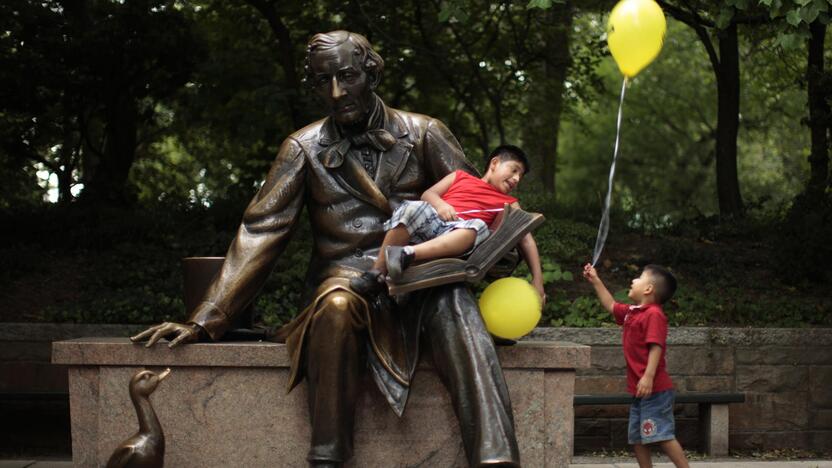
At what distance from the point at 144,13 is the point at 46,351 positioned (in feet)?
15.1

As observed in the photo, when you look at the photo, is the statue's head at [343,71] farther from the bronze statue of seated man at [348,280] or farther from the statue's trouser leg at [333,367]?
the statue's trouser leg at [333,367]

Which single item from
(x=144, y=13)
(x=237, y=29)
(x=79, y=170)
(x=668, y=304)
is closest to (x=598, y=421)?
(x=668, y=304)

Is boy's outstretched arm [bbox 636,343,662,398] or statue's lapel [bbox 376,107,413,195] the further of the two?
boy's outstretched arm [bbox 636,343,662,398]

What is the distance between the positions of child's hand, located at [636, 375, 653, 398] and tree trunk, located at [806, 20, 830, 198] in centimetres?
562

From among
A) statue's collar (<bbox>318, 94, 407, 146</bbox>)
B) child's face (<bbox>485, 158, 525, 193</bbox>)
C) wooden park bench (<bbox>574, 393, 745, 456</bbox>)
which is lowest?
wooden park bench (<bbox>574, 393, 745, 456</bbox>)

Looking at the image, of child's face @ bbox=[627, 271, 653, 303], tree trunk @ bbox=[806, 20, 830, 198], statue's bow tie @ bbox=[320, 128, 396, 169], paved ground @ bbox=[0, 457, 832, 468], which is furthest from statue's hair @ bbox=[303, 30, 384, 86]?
tree trunk @ bbox=[806, 20, 830, 198]

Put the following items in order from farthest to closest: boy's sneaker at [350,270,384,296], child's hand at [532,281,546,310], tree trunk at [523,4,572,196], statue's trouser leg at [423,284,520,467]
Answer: tree trunk at [523,4,572,196] < child's hand at [532,281,546,310] < boy's sneaker at [350,270,384,296] < statue's trouser leg at [423,284,520,467]

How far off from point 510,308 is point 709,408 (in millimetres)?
3856

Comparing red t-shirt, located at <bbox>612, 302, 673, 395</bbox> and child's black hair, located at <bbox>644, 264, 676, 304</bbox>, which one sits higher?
child's black hair, located at <bbox>644, 264, 676, 304</bbox>

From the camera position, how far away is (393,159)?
527 cm

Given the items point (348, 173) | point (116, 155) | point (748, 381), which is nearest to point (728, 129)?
point (748, 381)

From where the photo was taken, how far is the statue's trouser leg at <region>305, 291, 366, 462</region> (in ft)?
15.0

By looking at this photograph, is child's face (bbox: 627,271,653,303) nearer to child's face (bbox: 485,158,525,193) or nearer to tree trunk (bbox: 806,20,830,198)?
child's face (bbox: 485,158,525,193)

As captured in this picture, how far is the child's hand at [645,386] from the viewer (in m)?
5.61
